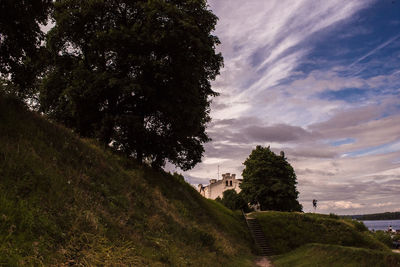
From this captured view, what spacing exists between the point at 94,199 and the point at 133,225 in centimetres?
218

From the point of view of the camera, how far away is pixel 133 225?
13.3 m

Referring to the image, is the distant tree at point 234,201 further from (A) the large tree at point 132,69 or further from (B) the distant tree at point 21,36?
(B) the distant tree at point 21,36

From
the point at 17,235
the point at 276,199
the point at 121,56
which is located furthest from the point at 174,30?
the point at 276,199

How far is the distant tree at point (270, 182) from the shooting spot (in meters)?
55.2

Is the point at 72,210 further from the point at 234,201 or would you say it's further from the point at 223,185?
the point at 223,185

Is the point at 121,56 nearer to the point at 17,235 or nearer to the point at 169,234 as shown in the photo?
the point at 169,234

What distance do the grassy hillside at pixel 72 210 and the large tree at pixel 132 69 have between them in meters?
5.46

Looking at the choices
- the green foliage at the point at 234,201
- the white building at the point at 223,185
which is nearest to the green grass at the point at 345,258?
the green foliage at the point at 234,201

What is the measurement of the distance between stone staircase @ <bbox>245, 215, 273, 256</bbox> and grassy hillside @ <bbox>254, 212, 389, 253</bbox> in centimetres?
71

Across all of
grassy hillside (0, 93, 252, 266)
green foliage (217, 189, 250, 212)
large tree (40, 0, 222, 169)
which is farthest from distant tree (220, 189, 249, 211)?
Result: grassy hillside (0, 93, 252, 266)

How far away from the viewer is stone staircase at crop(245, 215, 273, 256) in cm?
3450

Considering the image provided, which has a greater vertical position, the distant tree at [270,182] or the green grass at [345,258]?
the distant tree at [270,182]

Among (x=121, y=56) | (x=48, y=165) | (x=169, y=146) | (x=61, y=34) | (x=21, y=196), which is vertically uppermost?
(x=61, y=34)

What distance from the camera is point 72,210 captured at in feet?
32.8
